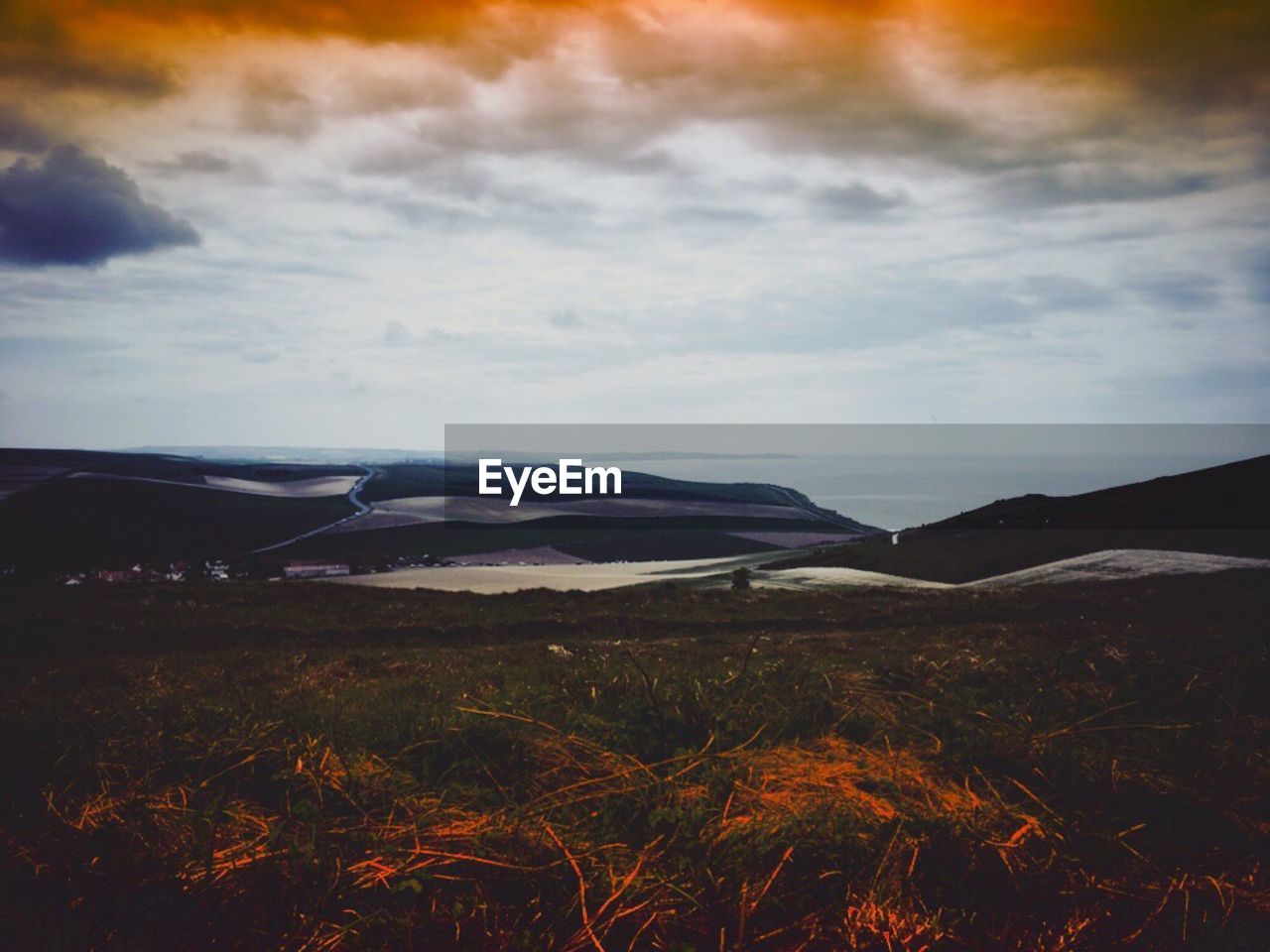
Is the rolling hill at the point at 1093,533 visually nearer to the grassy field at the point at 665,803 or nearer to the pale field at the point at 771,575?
the pale field at the point at 771,575

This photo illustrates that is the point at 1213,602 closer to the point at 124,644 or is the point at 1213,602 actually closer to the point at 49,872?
the point at 49,872

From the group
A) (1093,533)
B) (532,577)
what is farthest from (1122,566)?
(532,577)

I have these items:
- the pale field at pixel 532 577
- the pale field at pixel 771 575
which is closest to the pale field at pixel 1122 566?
the pale field at pixel 771 575

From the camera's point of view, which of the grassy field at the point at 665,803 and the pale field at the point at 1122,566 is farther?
the pale field at the point at 1122,566

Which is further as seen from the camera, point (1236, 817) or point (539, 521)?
point (539, 521)

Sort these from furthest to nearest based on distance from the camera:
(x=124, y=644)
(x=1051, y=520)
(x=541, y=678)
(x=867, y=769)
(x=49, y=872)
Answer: (x=1051, y=520) → (x=124, y=644) → (x=541, y=678) → (x=867, y=769) → (x=49, y=872)

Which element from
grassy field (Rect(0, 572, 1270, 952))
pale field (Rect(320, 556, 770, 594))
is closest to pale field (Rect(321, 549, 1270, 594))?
pale field (Rect(320, 556, 770, 594))

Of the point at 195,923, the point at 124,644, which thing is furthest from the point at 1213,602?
the point at 124,644

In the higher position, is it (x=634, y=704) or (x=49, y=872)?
(x=634, y=704)
